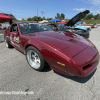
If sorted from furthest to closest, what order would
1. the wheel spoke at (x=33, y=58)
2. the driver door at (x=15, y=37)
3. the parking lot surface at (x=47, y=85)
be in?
the driver door at (x=15, y=37) → the wheel spoke at (x=33, y=58) → the parking lot surface at (x=47, y=85)

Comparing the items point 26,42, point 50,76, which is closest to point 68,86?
point 50,76

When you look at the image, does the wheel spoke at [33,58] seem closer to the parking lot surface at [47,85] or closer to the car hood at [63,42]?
the parking lot surface at [47,85]

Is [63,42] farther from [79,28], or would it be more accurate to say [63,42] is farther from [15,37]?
[79,28]

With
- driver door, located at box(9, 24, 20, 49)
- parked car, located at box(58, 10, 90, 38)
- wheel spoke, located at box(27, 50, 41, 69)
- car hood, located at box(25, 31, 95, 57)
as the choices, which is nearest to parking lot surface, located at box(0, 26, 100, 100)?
wheel spoke, located at box(27, 50, 41, 69)

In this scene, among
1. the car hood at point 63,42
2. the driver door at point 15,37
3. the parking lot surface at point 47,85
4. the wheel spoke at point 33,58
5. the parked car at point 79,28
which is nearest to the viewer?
the parking lot surface at point 47,85

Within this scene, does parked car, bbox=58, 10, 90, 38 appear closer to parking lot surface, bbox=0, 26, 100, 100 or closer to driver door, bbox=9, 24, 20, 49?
parking lot surface, bbox=0, 26, 100, 100

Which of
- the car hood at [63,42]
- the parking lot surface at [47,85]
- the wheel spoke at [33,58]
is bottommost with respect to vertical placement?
the parking lot surface at [47,85]

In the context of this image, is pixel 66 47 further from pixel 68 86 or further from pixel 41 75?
pixel 41 75

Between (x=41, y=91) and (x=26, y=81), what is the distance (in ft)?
1.55

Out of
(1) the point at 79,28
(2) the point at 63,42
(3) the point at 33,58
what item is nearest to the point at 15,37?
(3) the point at 33,58

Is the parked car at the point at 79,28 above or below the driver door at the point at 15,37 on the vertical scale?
above

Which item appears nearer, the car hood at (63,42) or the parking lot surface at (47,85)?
the parking lot surface at (47,85)

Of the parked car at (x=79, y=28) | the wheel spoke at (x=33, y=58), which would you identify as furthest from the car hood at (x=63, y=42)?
the parked car at (x=79, y=28)

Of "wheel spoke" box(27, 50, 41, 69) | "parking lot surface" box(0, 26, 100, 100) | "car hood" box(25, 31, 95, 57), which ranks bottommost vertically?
"parking lot surface" box(0, 26, 100, 100)
